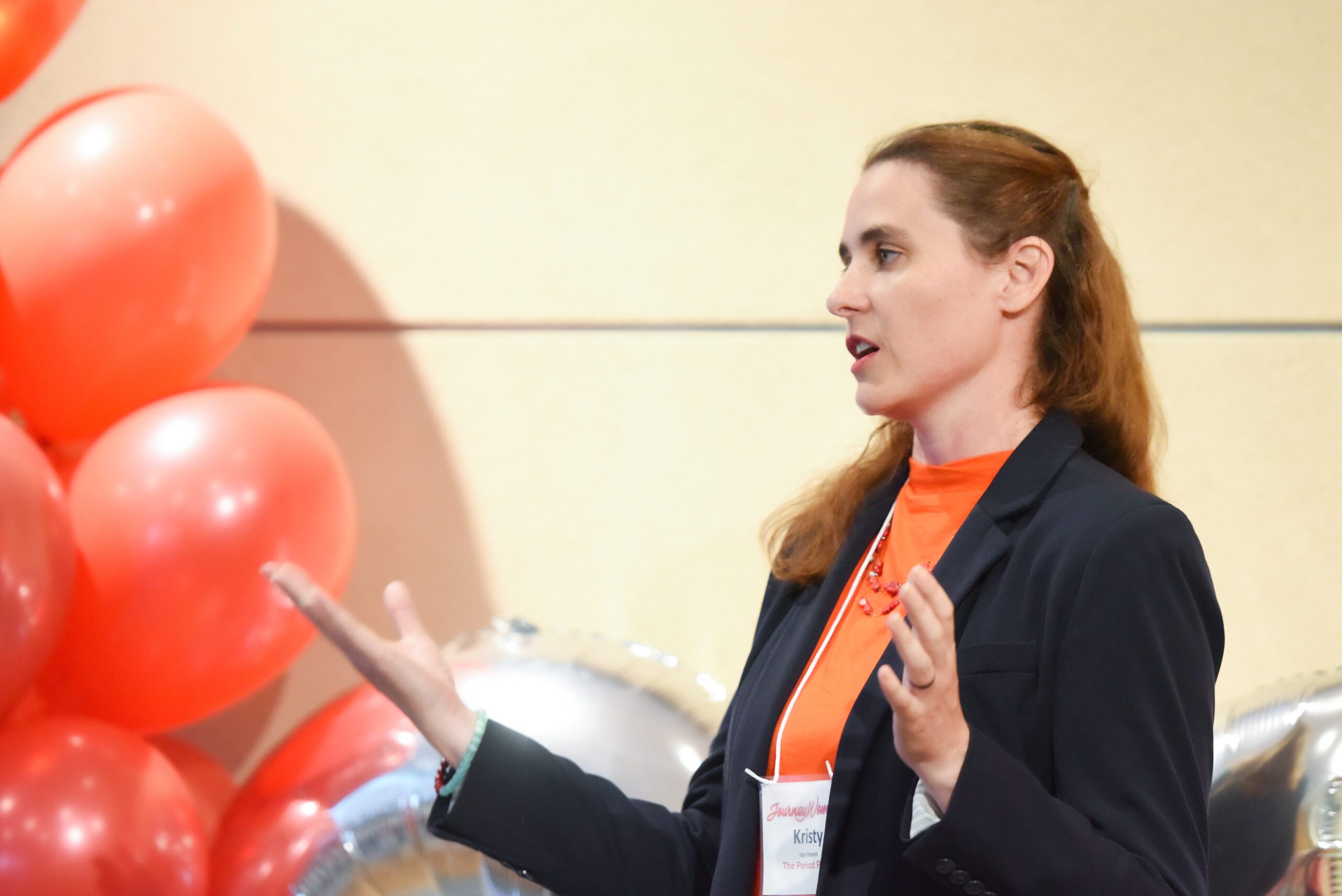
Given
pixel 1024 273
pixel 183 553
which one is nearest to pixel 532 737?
pixel 183 553

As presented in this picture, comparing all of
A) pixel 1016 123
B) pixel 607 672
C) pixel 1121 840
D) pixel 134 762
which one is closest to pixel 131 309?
pixel 134 762

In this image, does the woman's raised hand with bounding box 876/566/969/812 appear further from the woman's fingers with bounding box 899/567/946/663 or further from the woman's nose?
the woman's nose

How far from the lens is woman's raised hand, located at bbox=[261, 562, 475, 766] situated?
2.64ft

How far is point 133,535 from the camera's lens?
4.77ft

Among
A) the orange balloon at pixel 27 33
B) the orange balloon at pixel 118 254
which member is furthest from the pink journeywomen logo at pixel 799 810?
the orange balloon at pixel 27 33

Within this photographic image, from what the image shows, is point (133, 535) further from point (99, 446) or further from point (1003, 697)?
point (1003, 697)

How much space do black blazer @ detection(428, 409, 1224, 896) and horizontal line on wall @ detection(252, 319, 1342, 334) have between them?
1.24 m

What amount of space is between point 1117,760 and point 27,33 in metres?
1.60

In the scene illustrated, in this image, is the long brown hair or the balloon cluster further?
the balloon cluster

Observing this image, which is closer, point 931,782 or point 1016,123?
point 931,782

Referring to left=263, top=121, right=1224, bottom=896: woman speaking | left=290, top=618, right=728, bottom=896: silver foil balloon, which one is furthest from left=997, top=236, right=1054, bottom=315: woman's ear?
left=290, top=618, right=728, bottom=896: silver foil balloon

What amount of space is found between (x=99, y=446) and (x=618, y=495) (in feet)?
3.07

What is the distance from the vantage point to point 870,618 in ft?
3.36

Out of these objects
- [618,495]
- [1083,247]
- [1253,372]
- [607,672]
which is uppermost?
[1083,247]
